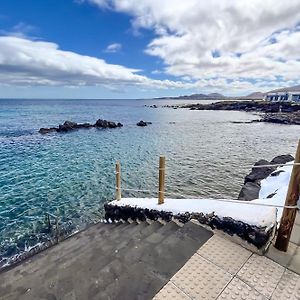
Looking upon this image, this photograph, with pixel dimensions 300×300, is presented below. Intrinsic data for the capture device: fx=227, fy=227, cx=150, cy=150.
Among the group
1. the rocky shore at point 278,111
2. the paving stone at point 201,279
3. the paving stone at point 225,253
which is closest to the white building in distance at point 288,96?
the rocky shore at point 278,111

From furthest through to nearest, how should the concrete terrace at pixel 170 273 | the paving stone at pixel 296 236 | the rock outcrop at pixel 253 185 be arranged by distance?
1. the rock outcrop at pixel 253 185
2. the paving stone at pixel 296 236
3. the concrete terrace at pixel 170 273

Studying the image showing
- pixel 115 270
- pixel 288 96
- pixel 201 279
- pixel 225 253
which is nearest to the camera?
pixel 201 279

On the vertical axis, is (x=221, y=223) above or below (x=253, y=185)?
above

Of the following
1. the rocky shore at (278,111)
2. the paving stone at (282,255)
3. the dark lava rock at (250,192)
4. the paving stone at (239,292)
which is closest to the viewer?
the paving stone at (239,292)

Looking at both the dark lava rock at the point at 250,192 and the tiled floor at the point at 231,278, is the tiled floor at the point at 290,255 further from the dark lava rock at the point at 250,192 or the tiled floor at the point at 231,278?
the dark lava rock at the point at 250,192

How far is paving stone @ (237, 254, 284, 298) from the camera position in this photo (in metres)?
3.04

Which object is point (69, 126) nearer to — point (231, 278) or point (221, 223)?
point (221, 223)

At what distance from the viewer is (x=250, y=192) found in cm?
935

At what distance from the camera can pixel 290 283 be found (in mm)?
3094

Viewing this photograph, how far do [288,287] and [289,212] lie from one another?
3.51 ft

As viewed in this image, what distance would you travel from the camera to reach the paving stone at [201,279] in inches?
118

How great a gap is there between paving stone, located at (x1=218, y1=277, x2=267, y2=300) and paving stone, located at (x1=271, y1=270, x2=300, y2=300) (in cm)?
23

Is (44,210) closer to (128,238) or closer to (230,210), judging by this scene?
(128,238)

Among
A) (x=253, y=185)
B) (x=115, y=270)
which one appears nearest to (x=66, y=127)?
(x=253, y=185)
